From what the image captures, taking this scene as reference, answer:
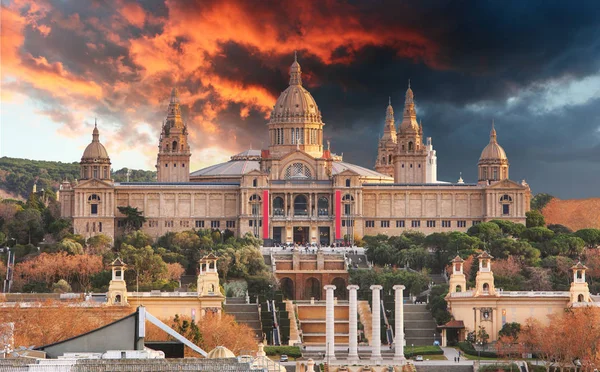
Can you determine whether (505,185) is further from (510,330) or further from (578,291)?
(510,330)

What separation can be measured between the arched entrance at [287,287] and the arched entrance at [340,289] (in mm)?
3489

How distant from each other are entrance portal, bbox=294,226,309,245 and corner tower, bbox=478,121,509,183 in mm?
18580

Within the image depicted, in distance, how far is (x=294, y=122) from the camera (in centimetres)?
16912

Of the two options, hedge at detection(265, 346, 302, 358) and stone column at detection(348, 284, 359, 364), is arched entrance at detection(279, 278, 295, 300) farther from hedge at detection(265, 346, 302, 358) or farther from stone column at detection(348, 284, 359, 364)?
hedge at detection(265, 346, 302, 358)

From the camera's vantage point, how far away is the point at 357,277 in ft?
433

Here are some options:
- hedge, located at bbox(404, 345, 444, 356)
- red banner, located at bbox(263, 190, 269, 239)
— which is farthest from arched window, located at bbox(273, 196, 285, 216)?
hedge, located at bbox(404, 345, 444, 356)

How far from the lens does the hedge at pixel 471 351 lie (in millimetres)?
105375

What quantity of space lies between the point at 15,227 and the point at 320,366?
56.8 metres

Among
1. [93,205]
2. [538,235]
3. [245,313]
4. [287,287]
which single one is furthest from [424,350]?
[93,205]

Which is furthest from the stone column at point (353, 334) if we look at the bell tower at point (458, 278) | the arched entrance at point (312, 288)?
the arched entrance at point (312, 288)

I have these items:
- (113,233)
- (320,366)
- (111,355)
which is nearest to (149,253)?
(113,233)

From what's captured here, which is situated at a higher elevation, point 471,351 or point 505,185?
point 505,185

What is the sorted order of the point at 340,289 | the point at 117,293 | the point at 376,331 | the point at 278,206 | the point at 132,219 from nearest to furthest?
1. the point at 376,331
2. the point at 117,293
3. the point at 340,289
4. the point at 132,219
5. the point at 278,206

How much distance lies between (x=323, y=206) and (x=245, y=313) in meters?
45.7
